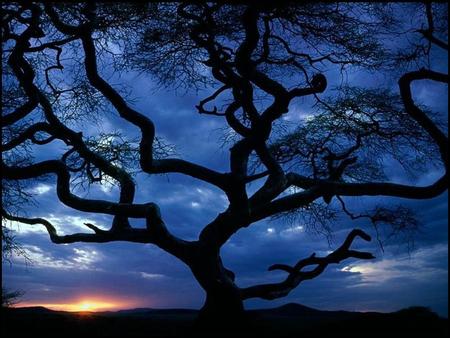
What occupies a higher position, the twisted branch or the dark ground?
the twisted branch

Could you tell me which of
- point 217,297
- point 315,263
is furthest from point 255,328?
point 315,263

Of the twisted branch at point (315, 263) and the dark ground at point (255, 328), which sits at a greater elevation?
the twisted branch at point (315, 263)

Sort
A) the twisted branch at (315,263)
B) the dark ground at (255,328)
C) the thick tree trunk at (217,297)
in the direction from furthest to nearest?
the twisted branch at (315,263) → the thick tree trunk at (217,297) → the dark ground at (255,328)

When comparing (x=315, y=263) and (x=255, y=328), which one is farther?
(x=315, y=263)

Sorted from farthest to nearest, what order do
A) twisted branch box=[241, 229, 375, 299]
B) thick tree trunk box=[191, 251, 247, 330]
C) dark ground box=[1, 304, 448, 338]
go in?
twisted branch box=[241, 229, 375, 299]
thick tree trunk box=[191, 251, 247, 330]
dark ground box=[1, 304, 448, 338]

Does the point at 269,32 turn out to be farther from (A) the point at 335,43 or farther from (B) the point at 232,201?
(B) the point at 232,201

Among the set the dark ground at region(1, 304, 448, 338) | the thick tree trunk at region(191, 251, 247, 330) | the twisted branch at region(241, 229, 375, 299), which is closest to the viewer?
the dark ground at region(1, 304, 448, 338)

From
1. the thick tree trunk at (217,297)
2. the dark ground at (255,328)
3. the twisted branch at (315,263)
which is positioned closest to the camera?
the dark ground at (255,328)

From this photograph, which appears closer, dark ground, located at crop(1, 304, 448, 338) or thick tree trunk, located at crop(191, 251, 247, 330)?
dark ground, located at crop(1, 304, 448, 338)

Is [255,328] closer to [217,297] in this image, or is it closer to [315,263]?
[217,297]

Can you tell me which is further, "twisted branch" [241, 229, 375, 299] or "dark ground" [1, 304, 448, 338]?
"twisted branch" [241, 229, 375, 299]

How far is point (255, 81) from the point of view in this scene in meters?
8.68

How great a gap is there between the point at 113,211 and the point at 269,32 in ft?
16.5

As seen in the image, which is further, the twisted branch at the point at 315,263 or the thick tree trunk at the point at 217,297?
the twisted branch at the point at 315,263
